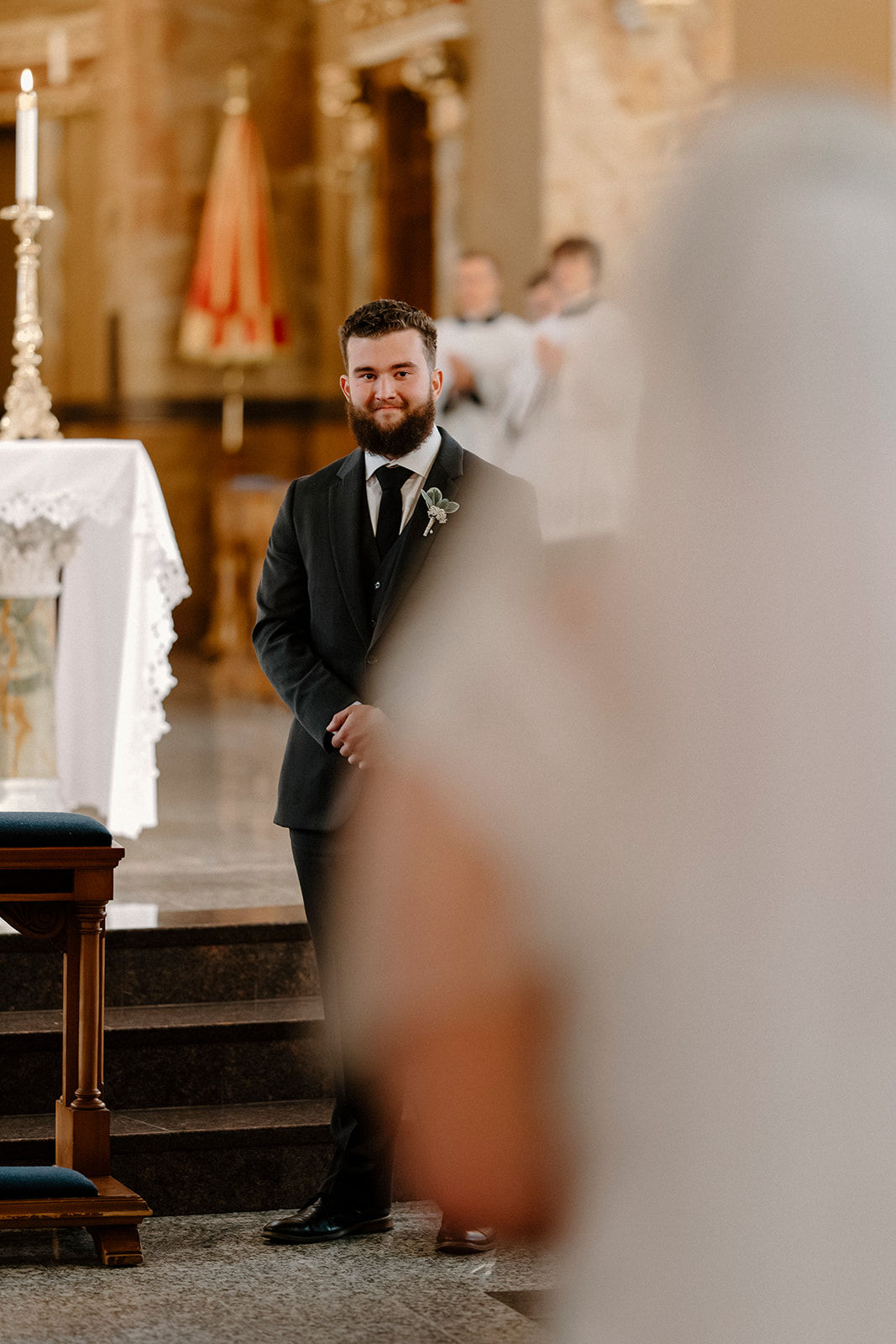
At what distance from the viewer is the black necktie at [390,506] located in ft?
10.9

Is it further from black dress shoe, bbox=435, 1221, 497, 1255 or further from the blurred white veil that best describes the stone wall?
the blurred white veil

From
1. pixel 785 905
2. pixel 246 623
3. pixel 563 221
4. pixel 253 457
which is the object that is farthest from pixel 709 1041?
pixel 253 457

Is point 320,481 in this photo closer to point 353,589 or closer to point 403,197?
point 353,589

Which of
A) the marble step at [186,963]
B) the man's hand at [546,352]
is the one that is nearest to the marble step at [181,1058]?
the marble step at [186,963]

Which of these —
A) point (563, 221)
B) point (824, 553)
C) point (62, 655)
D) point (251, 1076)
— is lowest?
point (251, 1076)

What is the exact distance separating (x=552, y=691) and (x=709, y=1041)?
25 centimetres

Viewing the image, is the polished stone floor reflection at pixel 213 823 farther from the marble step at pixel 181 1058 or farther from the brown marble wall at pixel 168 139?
the brown marble wall at pixel 168 139

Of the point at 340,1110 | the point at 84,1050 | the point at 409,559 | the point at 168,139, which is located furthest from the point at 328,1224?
the point at 168,139

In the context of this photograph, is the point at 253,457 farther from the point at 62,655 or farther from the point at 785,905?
the point at 785,905

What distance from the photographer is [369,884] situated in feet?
4.20

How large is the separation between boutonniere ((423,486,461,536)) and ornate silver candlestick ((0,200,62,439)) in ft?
8.31

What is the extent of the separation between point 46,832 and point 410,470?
2.94 ft

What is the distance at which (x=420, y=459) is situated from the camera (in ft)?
10.9

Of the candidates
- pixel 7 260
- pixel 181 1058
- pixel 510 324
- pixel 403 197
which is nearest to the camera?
pixel 181 1058
